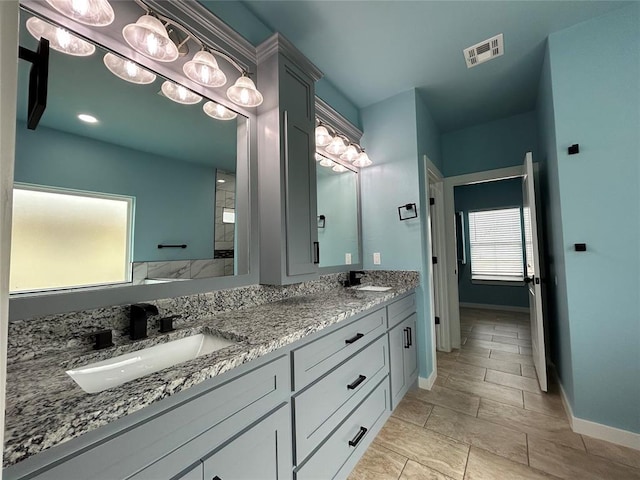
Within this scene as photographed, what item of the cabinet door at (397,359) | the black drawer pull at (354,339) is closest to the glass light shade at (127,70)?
the black drawer pull at (354,339)

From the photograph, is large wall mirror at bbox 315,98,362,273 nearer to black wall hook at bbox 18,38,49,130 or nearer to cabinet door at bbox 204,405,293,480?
cabinet door at bbox 204,405,293,480

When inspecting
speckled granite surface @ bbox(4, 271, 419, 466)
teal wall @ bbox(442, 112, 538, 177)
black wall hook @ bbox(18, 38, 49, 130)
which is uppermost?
teal wall @ bbox(442, 112, 538, 177)

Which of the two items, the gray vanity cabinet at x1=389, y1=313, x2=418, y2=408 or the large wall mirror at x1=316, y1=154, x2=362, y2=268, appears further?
the large wall mirror at x1=316, y1=154, x2=362, y2=268

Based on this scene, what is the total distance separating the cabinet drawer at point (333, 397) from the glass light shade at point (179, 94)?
158 cm

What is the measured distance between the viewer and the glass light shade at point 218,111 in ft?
4.98

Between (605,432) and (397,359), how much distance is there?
1371 mm

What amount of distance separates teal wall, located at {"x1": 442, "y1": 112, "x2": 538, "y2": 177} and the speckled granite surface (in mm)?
2748

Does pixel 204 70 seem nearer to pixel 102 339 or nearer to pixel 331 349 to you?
pixel 102 339

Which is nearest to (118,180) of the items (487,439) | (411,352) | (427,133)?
(411,352)

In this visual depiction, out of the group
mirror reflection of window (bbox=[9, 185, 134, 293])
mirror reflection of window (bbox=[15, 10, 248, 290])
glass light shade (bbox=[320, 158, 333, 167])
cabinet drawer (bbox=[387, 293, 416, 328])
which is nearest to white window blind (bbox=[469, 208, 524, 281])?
cabinet drawer (bbox=[387, 293, 416, 328])

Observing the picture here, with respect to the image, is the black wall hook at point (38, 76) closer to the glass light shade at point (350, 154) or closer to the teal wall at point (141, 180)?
the teal wall at point (141, 180)

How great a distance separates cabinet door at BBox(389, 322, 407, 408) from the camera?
197cm

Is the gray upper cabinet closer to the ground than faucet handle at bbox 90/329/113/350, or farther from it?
farther from it

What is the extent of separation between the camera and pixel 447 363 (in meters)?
2.98
